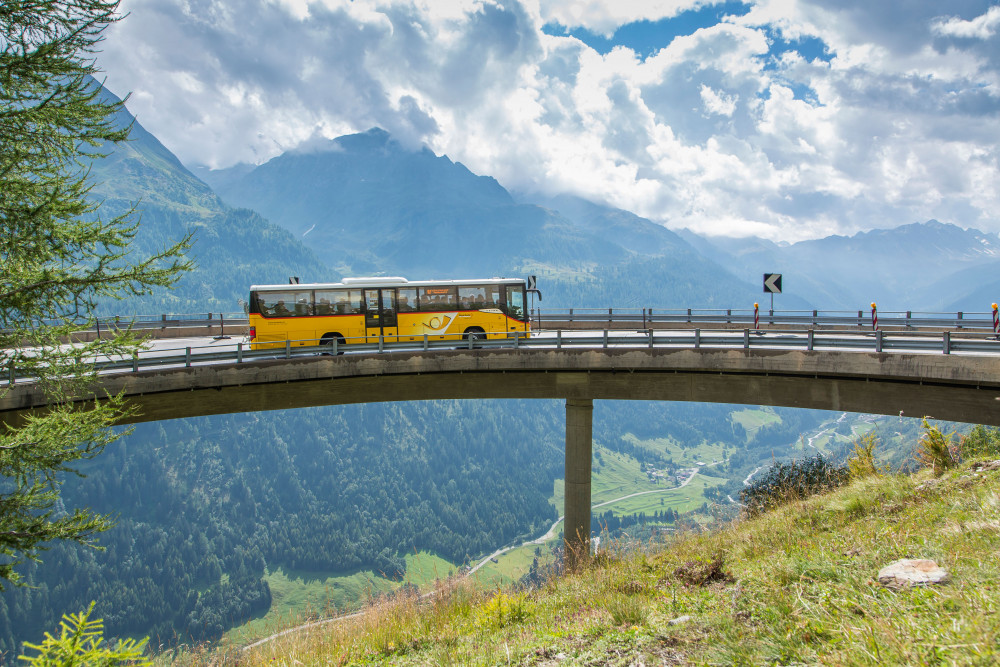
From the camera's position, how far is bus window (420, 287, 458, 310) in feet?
72.3

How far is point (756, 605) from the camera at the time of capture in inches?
200

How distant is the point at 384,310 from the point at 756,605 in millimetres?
19043

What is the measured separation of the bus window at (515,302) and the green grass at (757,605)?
1432 cm

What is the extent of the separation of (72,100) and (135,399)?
9.92 m

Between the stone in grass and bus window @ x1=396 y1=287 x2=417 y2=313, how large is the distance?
62.6 feet

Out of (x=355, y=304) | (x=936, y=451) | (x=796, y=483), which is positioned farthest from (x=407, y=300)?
(x=936, y=451)

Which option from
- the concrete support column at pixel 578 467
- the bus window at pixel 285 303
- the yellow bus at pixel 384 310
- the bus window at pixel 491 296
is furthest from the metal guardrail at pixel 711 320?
the bus window at pixel 285 303

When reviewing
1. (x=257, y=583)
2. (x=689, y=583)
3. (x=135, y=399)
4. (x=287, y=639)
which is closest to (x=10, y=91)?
(x=135, y=399)

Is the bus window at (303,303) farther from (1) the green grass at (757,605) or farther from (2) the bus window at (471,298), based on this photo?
(1) the green grass at (757,605)

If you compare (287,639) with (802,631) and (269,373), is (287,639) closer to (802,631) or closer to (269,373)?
(802,631)

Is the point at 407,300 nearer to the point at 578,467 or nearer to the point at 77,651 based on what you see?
the point at 578,467

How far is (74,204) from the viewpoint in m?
9.48

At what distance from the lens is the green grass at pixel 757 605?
12.5 feet

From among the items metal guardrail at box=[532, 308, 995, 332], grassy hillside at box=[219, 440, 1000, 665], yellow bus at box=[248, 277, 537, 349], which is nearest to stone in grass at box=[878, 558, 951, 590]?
grassy hillside at box=[219, 440, 1000, 665]
